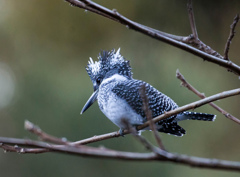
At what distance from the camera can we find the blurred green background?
3072 millimetres

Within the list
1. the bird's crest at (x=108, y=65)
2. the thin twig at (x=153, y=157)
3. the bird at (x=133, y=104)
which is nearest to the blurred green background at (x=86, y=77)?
the bird's crest at (x=108, y=65)

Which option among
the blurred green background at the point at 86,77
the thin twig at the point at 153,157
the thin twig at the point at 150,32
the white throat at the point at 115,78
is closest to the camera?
the thin twig at the point at 153,157

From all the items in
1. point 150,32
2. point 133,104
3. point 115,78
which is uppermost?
point 115,78

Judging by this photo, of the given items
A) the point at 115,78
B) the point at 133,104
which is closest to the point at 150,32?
the point at 133,104

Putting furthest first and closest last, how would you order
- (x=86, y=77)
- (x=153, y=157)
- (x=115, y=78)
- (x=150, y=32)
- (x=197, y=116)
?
(x=86, y=77)
(x=115, y=78)
(x=197, y=116)
(x=150, y=32)
(x=153, y=157)

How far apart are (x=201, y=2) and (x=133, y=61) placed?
3.20 feet

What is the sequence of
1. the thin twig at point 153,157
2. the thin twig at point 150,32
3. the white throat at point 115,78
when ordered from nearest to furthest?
the thin twig at point 153,157
the thin twig at point 150,32
the white throat at point 115,78

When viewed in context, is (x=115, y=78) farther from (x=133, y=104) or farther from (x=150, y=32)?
(x=150, y=32)

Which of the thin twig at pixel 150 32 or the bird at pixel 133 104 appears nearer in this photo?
the thin twig at pixel 150 32

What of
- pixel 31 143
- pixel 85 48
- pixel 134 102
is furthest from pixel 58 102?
pixel 31 143

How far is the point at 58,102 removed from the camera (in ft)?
11.6

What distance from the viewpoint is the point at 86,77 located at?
11.5 feet

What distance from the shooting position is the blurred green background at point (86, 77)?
10.1 feet

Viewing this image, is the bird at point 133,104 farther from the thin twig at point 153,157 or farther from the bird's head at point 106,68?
the thin twig at point 153,157
